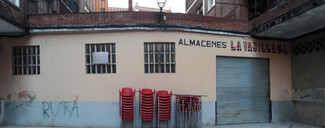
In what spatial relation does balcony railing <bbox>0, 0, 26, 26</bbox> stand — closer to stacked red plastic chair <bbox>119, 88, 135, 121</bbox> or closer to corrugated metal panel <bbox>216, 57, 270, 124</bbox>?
stacked red plastic chair <bbox>119, 88, 135, 121</bbox>

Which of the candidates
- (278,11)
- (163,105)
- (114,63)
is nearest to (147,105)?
(163,105)

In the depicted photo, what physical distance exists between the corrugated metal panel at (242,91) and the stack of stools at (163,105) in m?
2.17

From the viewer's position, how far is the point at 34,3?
1094cm

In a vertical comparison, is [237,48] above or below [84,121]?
above

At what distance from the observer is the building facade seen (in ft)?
28.7

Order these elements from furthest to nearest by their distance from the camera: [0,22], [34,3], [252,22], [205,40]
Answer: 1. [34,3]
2. [252,22]
3. [205,40]
4. [0,22]

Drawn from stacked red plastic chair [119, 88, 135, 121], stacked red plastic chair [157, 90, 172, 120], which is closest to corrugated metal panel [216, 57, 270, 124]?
stacked red plastic chair [157, 90, 172, 120]

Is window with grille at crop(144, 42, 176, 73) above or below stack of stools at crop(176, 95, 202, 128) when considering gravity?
above

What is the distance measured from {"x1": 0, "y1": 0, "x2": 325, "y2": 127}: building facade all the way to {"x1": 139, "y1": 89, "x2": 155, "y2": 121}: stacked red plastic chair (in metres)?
0.50

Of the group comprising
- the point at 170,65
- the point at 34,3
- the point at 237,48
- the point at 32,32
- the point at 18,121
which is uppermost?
the point at 34,3

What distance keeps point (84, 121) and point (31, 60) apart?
2918 mm

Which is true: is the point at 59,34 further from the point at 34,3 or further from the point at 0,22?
the point at 34,3

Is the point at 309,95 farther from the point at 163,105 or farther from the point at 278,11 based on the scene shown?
the point at 163,105

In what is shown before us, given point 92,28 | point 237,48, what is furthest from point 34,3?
point 237,48
